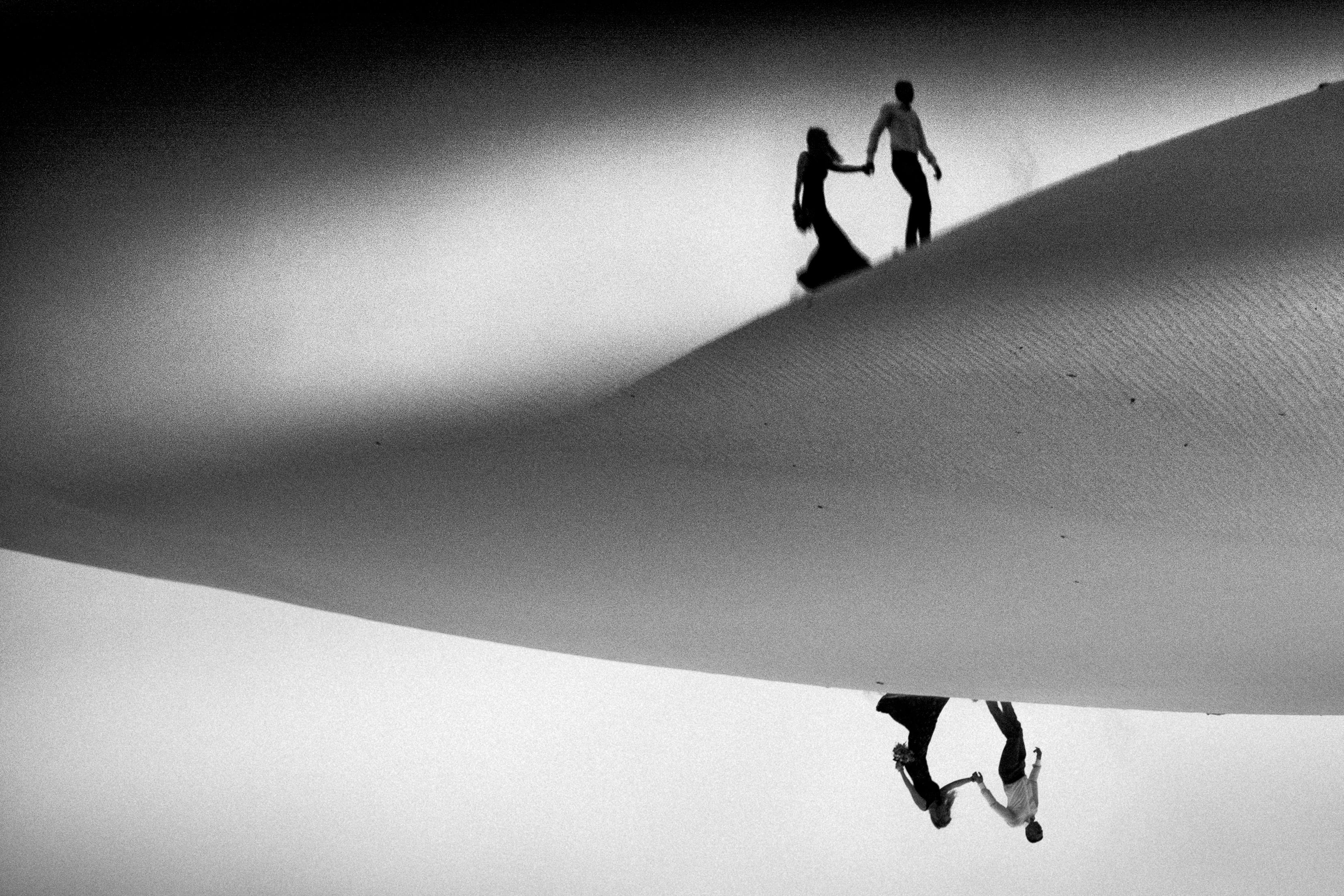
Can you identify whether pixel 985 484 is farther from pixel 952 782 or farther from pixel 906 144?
pixel 952 782

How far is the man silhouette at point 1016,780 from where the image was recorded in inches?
198

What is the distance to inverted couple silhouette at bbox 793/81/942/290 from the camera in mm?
4242

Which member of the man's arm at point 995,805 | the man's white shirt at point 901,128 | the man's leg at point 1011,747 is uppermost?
the man's white shirt at point 901,128

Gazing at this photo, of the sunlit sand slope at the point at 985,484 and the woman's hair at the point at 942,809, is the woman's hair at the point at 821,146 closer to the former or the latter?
the sunlit sand slope at the point at 985,484

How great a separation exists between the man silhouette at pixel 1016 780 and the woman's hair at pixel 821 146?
2302 millimetres

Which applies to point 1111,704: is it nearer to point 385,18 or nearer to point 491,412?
point 491,412

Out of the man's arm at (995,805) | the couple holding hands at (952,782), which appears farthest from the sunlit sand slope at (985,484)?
the couple holding hands at (952,782)

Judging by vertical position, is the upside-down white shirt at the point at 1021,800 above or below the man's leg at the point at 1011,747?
below

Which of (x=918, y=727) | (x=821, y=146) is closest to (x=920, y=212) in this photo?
(x=821, y=146)

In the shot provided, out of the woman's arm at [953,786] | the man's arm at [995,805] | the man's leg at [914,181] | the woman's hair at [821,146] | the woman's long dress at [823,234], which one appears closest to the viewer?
the woman's hair at [821,146]

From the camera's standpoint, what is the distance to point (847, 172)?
4336mm

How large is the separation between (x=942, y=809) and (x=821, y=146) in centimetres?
269

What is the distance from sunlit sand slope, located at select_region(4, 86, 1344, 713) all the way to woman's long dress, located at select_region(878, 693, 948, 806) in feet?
4.56

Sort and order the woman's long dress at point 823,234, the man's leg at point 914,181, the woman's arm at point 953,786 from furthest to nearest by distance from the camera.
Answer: the woman's arm at point 953,786
the man's leg at point 914,181
the woman's long dress at point 823,234
